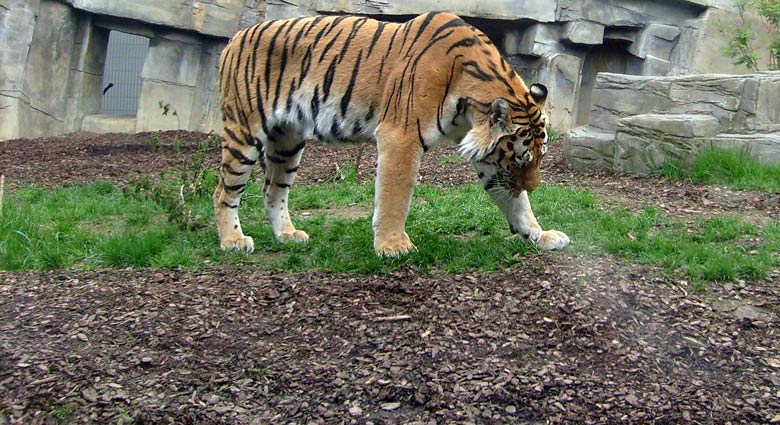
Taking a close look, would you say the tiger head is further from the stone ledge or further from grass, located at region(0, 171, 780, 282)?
the stone ledge

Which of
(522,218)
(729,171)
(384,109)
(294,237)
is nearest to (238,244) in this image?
(294,237)

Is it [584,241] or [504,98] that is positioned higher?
[504,98]

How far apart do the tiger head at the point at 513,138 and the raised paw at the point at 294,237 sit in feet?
4.60

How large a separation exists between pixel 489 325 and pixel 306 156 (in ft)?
21.1

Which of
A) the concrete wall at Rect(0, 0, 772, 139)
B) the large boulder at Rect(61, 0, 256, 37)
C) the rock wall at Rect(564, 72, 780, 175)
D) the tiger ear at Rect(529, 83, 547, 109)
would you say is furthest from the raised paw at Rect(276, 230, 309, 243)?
the large boulder at Rect(61, 0, 256, 37)

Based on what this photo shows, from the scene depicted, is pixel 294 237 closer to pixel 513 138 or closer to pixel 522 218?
pixel 522 218

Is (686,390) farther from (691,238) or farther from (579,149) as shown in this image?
(579,149)

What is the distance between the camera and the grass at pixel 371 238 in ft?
15.4

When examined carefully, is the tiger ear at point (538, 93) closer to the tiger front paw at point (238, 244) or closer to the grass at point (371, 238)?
the grass at point (371, 238)

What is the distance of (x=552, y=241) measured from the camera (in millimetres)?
4984

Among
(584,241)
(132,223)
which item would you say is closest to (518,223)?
(584,241)

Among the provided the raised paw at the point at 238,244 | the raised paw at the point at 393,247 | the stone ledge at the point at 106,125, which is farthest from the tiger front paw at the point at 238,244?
the stone ledge at the point at 106,125

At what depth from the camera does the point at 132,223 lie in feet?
21.1

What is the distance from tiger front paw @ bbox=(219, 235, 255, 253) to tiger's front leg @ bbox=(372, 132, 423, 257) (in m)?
1.05
